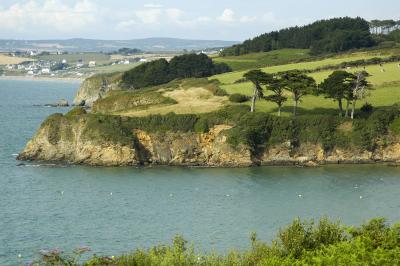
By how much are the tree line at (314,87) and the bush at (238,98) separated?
9.03ft

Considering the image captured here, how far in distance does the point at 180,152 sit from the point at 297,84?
16.2 m

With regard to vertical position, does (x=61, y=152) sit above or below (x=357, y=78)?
below

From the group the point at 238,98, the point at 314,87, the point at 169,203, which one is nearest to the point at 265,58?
the point at 238,98

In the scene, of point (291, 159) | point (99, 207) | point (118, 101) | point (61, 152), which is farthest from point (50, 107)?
point (99, 207)

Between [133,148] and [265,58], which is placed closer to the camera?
[133,148]

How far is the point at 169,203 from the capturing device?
59188 mm

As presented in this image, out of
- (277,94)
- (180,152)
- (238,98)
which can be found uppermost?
(277,94)

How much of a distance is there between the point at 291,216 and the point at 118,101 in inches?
1975

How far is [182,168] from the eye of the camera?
74625 mm

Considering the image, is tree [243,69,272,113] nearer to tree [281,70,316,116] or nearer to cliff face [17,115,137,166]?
tree [281,70,316,116]

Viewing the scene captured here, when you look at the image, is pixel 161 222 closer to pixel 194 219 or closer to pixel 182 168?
pixel 194 219

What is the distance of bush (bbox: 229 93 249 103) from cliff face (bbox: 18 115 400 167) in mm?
9979

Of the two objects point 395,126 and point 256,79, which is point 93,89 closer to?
point 256,79

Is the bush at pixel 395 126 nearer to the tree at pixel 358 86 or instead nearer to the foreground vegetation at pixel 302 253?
the tree at pixel 358 86
